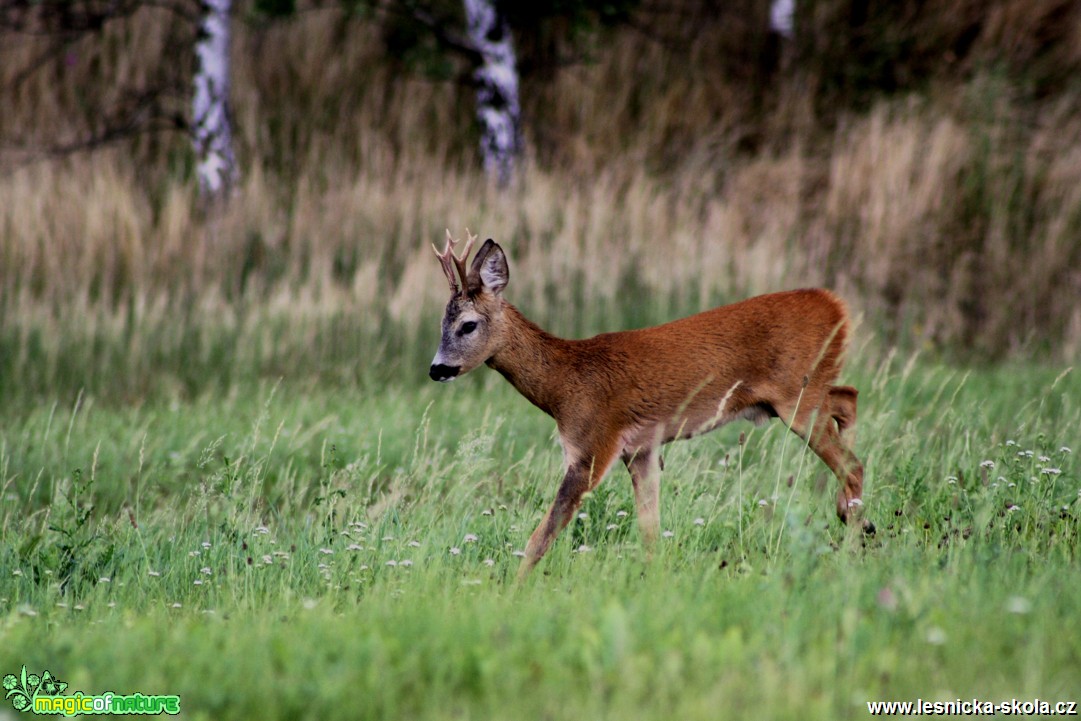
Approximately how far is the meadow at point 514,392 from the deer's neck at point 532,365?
37cm

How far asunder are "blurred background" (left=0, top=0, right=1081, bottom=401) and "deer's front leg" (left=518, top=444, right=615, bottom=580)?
14.9 feet

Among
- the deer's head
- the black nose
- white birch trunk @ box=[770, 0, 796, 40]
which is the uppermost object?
white birch trunk @ box=[770, 0, 796, 40]

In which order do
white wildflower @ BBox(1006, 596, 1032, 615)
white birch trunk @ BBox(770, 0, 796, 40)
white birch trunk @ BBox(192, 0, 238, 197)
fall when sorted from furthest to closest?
white birch trunk @ BBox(770, 0, 796, 40), white birch trunk @ BBox(192, 0, 238, 197), white wildflower @ BBox(1006, 596, 1032, 615)

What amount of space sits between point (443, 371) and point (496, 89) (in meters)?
8.82

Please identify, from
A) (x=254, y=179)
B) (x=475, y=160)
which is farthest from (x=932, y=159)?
(x=254, y=179)

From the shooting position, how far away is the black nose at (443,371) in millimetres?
5738

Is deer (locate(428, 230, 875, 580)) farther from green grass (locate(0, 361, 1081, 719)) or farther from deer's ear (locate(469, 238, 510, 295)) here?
green grass (locate(0, 361, 1081, 719))

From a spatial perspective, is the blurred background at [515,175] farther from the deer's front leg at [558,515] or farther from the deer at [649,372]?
the deer's front leg at [558,515]

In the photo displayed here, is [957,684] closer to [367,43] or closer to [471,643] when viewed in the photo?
[471,643]

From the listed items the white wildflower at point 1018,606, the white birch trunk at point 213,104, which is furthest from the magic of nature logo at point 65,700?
the white birch trunk at point 213,104

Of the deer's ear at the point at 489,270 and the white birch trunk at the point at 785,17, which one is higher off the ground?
the white birch trunk at the point at 785,17

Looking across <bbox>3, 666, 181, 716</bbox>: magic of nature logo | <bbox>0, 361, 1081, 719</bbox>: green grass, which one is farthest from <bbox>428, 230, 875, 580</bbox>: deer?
<bbox>3, 666, 181, 716</bbox>: magic of nature logo

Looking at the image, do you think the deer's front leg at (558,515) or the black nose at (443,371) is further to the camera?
the black nose at (443,371)

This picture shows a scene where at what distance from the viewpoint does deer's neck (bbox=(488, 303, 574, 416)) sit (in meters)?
5.94
